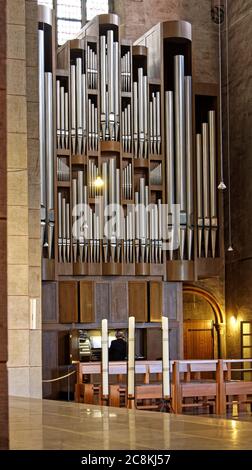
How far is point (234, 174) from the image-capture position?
2081cm

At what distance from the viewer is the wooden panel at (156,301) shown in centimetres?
1884

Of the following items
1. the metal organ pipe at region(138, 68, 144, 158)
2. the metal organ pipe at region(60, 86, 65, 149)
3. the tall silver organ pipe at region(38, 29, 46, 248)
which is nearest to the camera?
the tall silver organ pipe at region(38, 29, 46, 248)

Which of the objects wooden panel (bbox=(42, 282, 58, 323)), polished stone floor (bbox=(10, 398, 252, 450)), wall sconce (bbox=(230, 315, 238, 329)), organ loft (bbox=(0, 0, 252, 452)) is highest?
organ loft (bbox=(0, 0, 252, 452))

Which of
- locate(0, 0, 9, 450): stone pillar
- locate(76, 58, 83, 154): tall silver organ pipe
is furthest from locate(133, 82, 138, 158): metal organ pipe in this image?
locate(0, 0, 9, 450): stone pillar

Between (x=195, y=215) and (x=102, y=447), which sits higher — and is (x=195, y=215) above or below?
above

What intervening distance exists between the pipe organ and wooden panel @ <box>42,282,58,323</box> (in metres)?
0.36

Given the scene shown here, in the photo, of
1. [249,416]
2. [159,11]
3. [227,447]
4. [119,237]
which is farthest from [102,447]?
[159,11]

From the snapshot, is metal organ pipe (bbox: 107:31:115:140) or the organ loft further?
metal organ pipe (bbox: 107:31:115:140)

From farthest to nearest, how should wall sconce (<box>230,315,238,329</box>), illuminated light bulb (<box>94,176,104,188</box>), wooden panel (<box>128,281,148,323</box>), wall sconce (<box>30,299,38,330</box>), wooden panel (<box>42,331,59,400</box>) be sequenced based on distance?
wall sconce (<box>230,315,238,329</box>) < wooden panel (<box>128,281,148,323</box>) < illuminated light bulb (<box>94,176,104,188</box>) < wooden panel (<box>42,331,59,400</box>) < wall sconce (<box>30,299,38,330</box>)

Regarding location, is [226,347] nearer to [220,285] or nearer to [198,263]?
[220,285]

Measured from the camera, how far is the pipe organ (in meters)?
18.3

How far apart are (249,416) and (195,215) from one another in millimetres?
7389

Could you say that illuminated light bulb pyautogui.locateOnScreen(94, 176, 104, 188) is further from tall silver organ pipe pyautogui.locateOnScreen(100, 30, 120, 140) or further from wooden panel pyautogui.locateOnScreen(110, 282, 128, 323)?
wooden panel pyautogui.locateOnScreen(110, 282, 128, 323)

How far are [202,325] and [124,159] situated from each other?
494 centimetres
